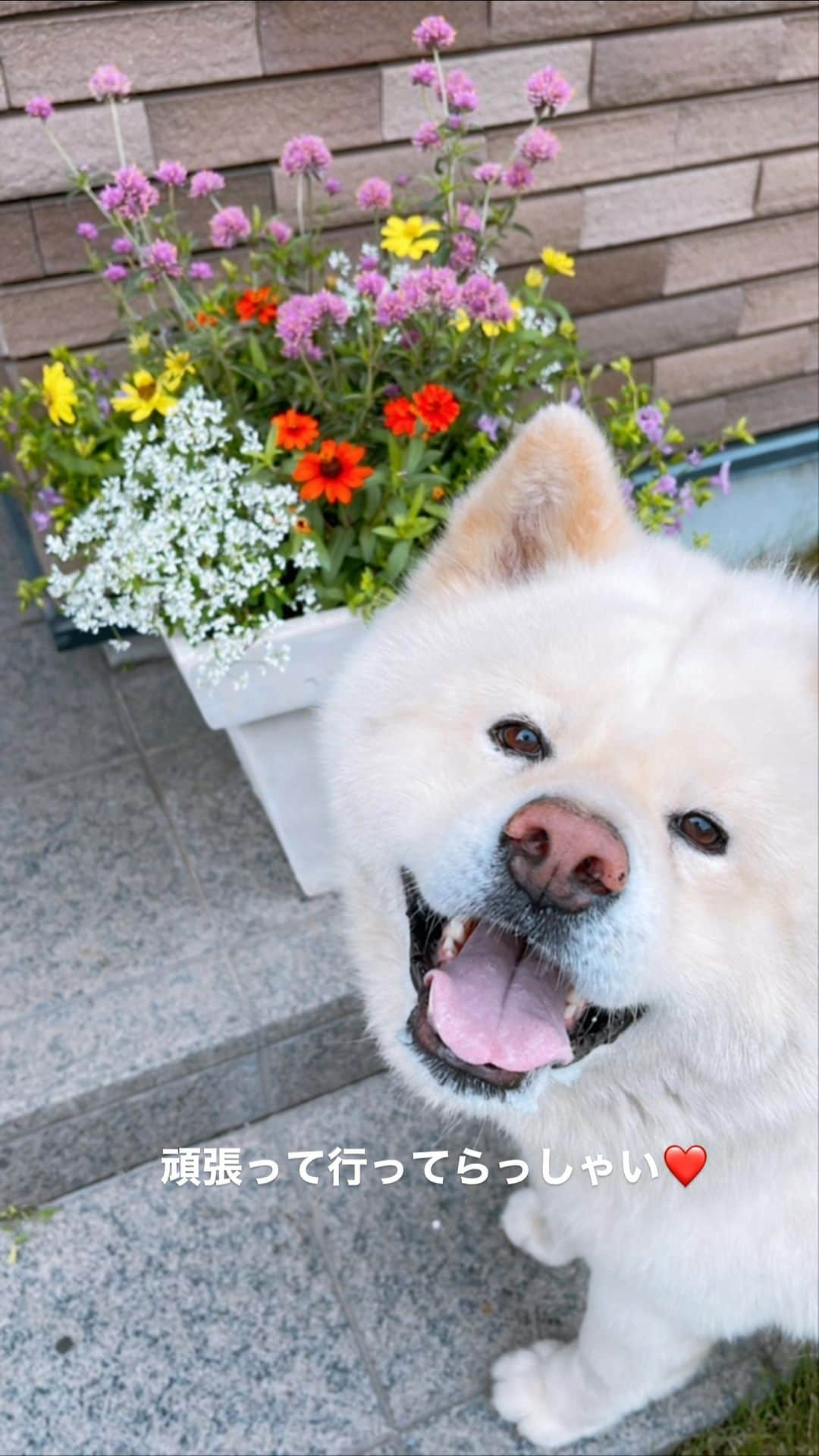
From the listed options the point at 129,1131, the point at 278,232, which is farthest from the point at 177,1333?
the point at 278,232

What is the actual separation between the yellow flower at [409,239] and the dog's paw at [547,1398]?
1.95 m

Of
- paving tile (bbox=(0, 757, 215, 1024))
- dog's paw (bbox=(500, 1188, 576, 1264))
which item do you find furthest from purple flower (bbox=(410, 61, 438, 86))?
dog's paw (bbox=(500, 1188, 576, 1264))

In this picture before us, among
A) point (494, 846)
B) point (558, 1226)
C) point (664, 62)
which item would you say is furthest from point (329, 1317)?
point (664, 62)

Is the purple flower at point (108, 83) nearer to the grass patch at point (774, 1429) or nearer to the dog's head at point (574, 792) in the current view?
the dog's head at point (574, 792)

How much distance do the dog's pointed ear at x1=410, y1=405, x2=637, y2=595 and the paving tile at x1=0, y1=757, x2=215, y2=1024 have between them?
1175mm

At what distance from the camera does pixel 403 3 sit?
89.0 inches

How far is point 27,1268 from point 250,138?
7.75ft

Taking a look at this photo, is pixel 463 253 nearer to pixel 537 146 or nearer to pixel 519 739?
pixel 537 146

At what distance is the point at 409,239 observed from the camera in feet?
6.41

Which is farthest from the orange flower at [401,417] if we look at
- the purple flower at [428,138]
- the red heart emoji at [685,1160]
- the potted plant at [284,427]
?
the red heart emoji at [685,1160]

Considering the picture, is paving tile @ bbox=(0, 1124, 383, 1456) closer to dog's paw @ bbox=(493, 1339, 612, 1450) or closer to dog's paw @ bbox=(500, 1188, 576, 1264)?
dog's paw @ bbox=(493, 1339, 612, 1450)

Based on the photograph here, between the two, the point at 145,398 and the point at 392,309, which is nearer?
the point at 392,309

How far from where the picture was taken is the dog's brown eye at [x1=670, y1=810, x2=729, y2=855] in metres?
1.08

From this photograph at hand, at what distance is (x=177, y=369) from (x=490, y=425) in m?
0.60
